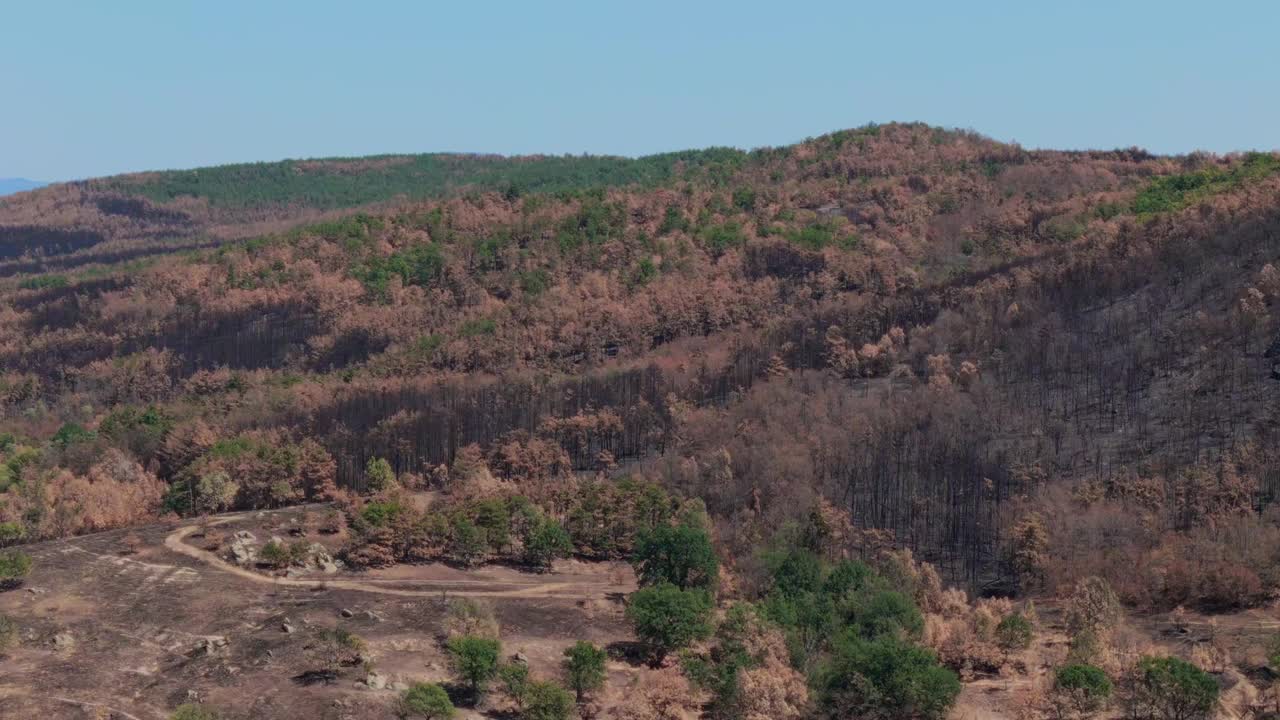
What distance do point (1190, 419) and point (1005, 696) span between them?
49.6 metres

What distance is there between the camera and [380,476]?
131m

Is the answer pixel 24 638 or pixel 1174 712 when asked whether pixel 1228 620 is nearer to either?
pixel 1174 712

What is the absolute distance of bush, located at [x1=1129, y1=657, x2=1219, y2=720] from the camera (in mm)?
67875

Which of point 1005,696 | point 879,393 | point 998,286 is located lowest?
point 1005,696

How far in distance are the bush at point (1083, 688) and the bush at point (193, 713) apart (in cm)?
4491

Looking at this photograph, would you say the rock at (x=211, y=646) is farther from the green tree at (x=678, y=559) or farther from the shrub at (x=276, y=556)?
the green tree at (x=678, y=559)

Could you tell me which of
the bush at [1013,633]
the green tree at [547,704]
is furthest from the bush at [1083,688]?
the green tree at [547,704]

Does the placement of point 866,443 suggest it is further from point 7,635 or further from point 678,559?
point 7,635

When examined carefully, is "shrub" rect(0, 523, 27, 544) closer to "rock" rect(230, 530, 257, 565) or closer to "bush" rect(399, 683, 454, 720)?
"rock" rect(230, 530, 257, 565)

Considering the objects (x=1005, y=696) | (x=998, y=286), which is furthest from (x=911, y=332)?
(x=1005, y=696)

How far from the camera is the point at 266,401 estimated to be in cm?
17125

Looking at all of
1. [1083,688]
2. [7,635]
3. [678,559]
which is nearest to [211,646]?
[7,635]

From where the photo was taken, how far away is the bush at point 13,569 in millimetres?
95500

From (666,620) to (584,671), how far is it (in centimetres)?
968
